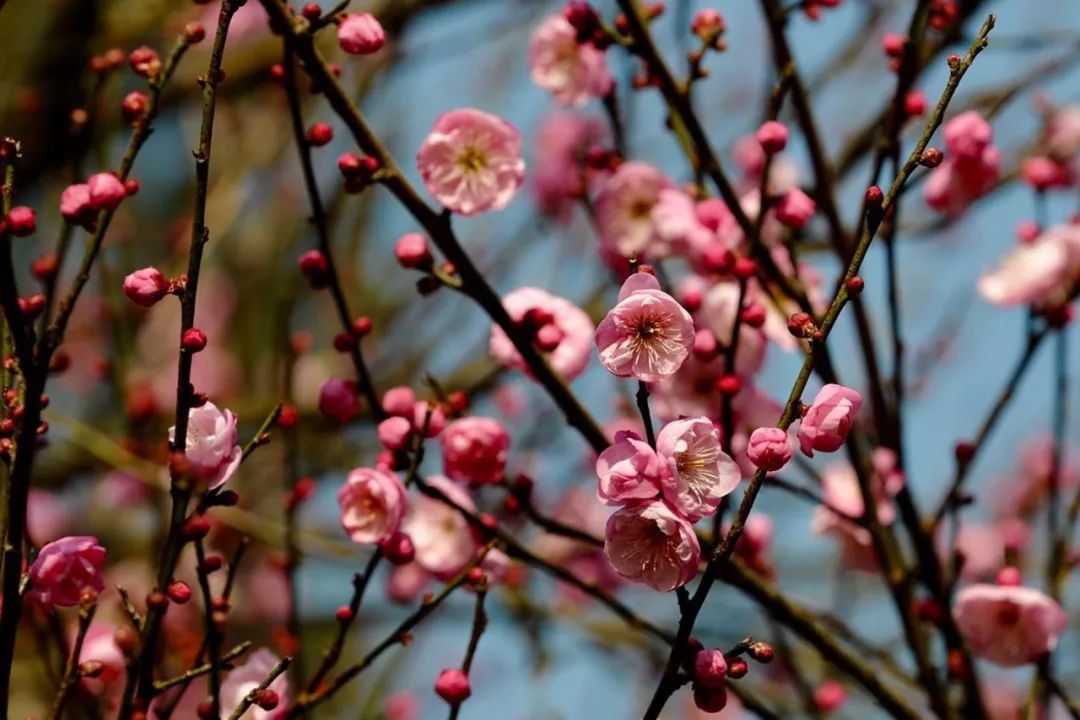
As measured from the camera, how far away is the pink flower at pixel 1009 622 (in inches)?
72.1

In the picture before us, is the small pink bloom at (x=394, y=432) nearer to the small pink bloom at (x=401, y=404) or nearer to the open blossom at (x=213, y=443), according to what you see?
the small pink bloom at (x=401, y=404)

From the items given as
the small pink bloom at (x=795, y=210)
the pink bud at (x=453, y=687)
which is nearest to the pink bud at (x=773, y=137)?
the small pink bloom at (x=795, y=210)

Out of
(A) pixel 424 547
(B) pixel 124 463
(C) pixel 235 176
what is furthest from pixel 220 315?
(A) pixel 424 547

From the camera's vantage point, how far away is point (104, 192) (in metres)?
1.36

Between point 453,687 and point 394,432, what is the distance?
1.14ft

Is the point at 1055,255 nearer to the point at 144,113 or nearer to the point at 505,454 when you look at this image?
the point at 505,454

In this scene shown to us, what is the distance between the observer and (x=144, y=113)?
1479 millimetres

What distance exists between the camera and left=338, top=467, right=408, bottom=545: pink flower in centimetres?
158

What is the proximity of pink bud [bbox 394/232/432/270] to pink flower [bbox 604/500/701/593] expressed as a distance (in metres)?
0.55

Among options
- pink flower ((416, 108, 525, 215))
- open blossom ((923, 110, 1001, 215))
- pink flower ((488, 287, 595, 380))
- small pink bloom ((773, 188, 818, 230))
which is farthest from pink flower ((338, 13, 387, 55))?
open blossom ((923, 110, 1001, 215))

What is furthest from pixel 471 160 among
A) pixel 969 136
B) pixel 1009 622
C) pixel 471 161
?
pixel 1009 622

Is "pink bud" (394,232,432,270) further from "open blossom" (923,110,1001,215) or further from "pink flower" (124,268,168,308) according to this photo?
"open blossom" (923,110,1001,215)

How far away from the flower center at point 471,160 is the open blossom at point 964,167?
824mm

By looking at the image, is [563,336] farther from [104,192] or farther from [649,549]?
[104,192]
